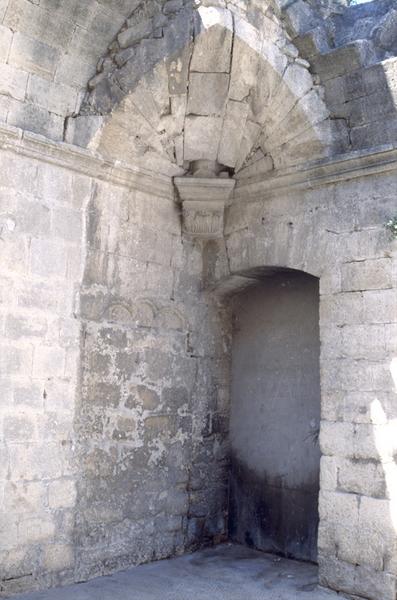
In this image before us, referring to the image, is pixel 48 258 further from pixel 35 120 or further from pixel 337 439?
pixel 337 439

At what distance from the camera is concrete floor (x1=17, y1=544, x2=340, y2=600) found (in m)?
4.36

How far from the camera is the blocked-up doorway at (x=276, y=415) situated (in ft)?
17.5

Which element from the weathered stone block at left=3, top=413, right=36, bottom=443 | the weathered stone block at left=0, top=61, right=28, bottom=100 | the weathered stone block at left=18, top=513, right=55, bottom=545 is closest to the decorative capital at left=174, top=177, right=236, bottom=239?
the weathered stone block at left=0, top=61, right=28, bottom=100

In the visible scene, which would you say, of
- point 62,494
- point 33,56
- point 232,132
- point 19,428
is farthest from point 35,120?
point 62,494

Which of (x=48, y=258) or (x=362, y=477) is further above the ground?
(x=48, y=258)

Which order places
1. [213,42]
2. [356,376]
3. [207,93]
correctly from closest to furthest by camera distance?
[356,376]
[213,42]
[207,93]

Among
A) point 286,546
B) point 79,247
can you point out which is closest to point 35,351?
point 79,247

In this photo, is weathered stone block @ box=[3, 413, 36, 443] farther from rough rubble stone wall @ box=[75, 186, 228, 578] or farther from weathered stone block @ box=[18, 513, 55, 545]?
weathered stone block @ box=[18, 513, 55, 545]

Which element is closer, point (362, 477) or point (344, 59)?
point (362, 477)

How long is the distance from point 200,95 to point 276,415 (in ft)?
8.65

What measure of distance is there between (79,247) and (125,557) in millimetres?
2273

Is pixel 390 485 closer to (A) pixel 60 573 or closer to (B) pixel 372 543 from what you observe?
(B) pixel 372 543

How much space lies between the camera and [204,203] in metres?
5.44

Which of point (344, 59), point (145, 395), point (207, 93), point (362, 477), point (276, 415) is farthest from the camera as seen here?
point (276, 415)
